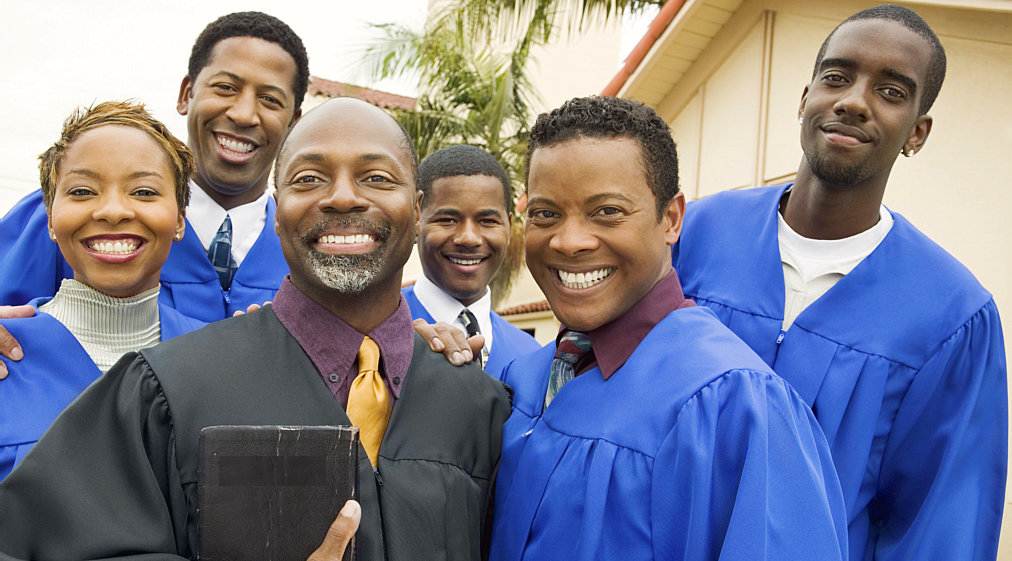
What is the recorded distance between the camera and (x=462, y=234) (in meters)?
4.21

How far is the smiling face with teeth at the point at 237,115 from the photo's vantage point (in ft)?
12.2

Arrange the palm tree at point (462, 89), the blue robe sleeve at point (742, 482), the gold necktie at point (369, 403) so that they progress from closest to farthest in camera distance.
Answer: the blue robe sleeve at point (742, 482)
the gold necktie at point (369, 403)
the palm tree at point (462, 89)

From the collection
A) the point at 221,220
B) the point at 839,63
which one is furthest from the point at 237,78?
the point at 839,63

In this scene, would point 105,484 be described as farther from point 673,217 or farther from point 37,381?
point 673,217

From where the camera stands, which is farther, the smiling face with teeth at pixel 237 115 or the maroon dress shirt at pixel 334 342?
the smiling face with teeth at pixel 237 115

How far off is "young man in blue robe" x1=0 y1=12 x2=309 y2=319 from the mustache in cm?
113

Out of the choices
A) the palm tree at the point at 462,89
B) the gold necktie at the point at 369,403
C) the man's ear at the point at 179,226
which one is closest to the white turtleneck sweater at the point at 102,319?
the man's ear at the point at 179,226

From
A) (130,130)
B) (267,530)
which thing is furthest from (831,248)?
(130,130)

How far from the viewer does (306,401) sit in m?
2.39

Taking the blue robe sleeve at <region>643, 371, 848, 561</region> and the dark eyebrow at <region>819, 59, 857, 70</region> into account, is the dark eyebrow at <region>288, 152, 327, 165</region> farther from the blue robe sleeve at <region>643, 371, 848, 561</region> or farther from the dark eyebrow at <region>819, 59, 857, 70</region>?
the dark eyebrow at <region>819, 59, 857, 70</region>

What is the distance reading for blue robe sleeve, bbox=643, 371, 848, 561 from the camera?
80.6 inches

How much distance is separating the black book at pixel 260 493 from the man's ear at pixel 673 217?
1.10 meters

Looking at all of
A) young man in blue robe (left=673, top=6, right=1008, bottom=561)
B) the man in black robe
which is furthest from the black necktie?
the man in black robe

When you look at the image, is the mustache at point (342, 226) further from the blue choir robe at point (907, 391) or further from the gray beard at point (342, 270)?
the blue choir robe at point (907, 391)
